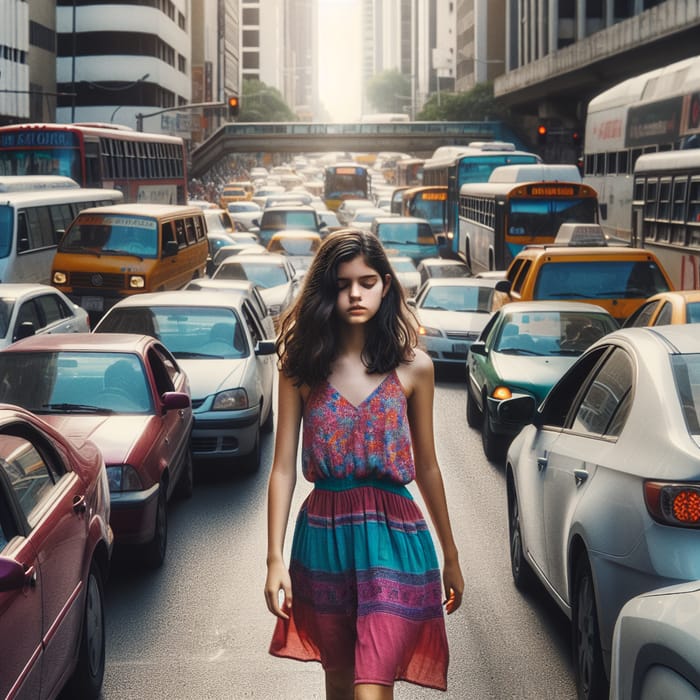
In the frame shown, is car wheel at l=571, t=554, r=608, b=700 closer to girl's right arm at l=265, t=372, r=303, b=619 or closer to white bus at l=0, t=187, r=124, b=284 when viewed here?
girl's right arm at l=265, t=372, r=303, b=619

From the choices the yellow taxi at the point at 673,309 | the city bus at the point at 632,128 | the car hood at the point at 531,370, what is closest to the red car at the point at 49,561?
the yellow taxi at the point at 673,309

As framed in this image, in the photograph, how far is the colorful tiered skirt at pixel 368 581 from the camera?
12.2ft

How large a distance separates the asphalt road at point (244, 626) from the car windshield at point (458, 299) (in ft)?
31.9

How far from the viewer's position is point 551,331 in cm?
1304

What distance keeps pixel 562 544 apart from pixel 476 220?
1103 inches

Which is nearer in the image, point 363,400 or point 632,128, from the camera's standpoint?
point 363,400

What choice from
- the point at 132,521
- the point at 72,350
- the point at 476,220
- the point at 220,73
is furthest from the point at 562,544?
the point at 220,73

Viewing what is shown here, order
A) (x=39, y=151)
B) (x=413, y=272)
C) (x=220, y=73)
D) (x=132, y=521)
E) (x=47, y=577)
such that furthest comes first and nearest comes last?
(x=220, y=73)
(x=39, y=151)
(x=413, y=272)
(x=132, y=521)
(x=47, y=577)

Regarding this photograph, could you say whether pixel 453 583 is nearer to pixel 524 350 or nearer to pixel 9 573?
pixel 9 573

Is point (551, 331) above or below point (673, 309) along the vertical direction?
below

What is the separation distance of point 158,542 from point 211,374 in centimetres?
371

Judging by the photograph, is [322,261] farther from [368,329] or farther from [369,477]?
[369,477]

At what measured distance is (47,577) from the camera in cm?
484

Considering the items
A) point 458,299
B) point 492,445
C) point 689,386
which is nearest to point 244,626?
point 689,386
